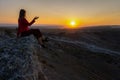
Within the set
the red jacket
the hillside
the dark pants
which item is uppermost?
the red jacket

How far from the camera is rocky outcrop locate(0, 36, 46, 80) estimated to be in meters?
9.64

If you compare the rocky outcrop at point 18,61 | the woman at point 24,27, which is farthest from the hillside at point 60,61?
the woman at point 24,27

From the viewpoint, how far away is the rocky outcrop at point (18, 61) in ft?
31.6

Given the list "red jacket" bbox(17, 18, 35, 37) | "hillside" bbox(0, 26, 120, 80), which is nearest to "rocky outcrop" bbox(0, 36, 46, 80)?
"hillside" bbox(0, 26, 120, 80)


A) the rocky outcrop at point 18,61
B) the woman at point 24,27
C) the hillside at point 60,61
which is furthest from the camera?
the woman at point 24,27

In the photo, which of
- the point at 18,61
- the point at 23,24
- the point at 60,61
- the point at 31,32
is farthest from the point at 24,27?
the point at 18,61

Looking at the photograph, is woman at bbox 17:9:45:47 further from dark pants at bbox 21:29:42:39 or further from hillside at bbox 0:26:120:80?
hillside at bbox 0:26:120:80

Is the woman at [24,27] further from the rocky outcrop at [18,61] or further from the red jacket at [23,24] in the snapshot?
the rocky outcrop at [18,61]

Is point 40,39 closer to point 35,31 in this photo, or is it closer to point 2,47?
point 35,31

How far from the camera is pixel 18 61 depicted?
10156 millimetres

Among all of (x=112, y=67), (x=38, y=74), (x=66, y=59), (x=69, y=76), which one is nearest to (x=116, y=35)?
(x=112, y=67)

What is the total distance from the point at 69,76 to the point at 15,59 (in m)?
5.96

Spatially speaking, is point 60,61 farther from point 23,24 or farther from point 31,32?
point 23,24

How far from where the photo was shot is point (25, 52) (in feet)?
35.2
